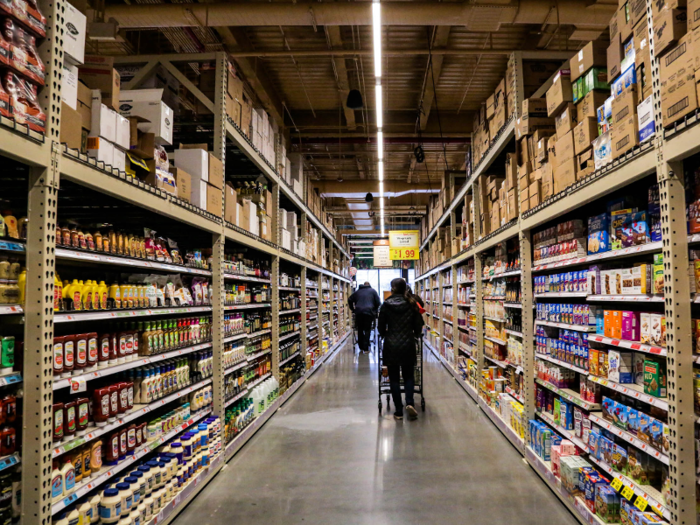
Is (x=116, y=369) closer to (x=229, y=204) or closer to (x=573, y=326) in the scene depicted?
(x=229, y=204)

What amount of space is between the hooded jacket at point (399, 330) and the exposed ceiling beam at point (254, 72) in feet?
12.0

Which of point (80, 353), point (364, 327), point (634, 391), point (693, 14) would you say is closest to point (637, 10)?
point (693, 14)

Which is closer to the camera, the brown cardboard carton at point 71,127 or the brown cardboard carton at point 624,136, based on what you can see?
the brown cardboard carton at point 71,127

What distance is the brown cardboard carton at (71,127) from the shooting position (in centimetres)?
229

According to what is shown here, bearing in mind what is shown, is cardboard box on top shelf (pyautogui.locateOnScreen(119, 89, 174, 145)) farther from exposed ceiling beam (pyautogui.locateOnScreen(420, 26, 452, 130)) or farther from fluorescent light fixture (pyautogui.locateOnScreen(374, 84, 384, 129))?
exposed ceiling beam (pyautogui.locateOnScreen(420, 26, 452, 130))

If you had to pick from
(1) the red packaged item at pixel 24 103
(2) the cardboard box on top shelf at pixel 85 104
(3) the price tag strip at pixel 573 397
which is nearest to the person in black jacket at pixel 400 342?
(3) the price tag strip at pixel 573 397

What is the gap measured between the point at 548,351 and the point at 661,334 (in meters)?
1.70

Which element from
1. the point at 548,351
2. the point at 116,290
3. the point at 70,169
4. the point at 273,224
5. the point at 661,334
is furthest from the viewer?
the point at 273,224

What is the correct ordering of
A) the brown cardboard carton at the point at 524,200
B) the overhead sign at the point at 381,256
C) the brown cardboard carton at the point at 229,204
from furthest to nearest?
the overhead sign at the point at 381,256
the brown cardboard carton at the point at 229,204
the brown cardboard carton at the point at 524,200

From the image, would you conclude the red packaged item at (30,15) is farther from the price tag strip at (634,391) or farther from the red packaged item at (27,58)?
the price tag strip at (634,391)

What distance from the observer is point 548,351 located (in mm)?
4082

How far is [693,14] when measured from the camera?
2.07 meters

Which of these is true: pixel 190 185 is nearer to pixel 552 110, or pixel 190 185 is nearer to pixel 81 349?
pixel 81 349

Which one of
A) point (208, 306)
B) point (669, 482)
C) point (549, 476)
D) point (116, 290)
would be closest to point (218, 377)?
point (208, 306)
